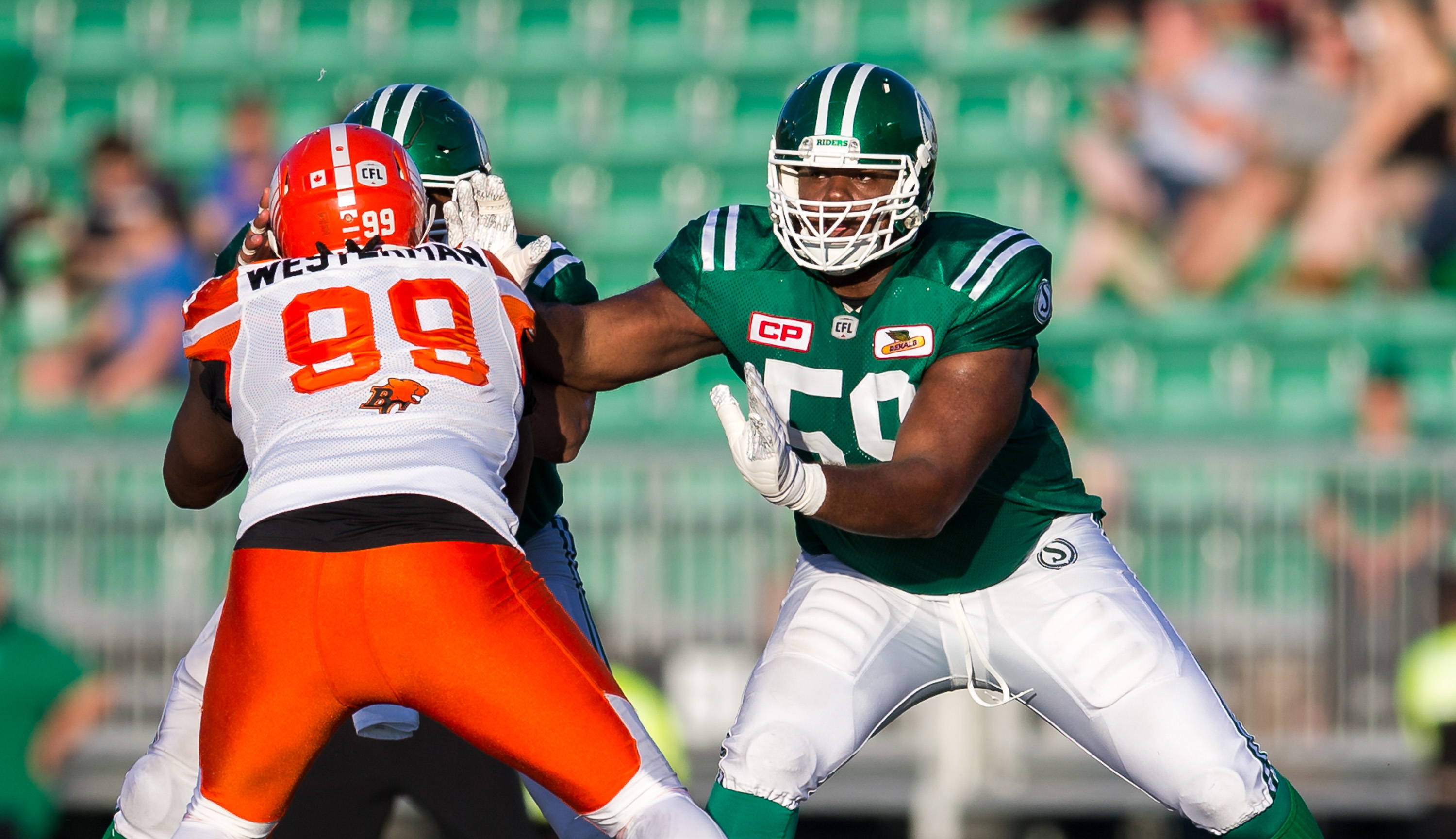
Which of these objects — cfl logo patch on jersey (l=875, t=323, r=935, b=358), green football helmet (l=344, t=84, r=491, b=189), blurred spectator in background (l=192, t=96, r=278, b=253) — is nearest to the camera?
cfl logo patch on jersey (l=875, t=323, r=935, b=358)

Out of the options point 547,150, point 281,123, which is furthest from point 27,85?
point 547,150

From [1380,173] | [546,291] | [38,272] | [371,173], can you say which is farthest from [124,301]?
[1380,173]

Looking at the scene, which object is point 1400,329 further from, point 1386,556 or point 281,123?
point 281,123

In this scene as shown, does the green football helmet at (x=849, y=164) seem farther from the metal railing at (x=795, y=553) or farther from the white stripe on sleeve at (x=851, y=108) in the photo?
the metal railing at (x=795, y=553)

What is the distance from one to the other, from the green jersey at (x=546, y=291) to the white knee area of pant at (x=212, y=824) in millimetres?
1074

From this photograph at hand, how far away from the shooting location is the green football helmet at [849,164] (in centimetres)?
383

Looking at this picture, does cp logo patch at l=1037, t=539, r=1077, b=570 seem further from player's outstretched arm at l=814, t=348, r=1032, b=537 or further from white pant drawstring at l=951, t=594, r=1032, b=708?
player's outstretched arm at l=814, t=348, r=1032, b=537

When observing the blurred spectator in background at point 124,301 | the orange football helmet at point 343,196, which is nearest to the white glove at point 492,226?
the orange football helmet at point 343,196

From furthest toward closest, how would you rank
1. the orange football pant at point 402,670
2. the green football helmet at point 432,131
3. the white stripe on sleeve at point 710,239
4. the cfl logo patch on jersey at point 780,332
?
the green football helmet at point 432,131
the white stripe on sleeve at point 710,239
the cfl logo patch on jersey at point 780,332
the orange football pant at point 402,670

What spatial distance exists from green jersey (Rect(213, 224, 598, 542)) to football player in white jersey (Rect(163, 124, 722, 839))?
80cm

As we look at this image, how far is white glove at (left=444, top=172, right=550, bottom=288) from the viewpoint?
3980 millimetres

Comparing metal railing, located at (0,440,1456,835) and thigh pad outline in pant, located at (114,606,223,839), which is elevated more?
thigh pad outline in pant, located at (114,606,223,839)

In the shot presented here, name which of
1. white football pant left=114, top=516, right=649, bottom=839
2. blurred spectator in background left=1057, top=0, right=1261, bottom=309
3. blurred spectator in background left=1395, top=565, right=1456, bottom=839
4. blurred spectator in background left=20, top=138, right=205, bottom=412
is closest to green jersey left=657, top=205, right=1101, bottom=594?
white football pant left=114, top=516, right=649, bottom=839

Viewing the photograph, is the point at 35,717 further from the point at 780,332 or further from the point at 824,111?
the point at 824,111
